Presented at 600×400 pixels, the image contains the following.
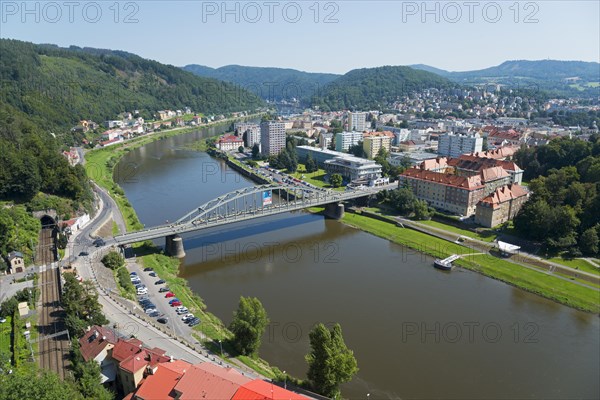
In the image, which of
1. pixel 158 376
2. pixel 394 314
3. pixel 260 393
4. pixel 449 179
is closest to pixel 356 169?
pixel 449 179

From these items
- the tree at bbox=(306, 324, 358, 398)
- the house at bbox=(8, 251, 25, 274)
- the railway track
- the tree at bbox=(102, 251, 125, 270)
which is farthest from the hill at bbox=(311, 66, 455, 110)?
the tree at bbox=(306, 324, 358, 398)

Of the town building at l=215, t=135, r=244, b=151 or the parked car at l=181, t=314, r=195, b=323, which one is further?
the town building at l=215, t=135, r=244, b=151

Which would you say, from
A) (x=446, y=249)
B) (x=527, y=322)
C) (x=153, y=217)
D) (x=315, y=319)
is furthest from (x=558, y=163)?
(x=153, y=217)

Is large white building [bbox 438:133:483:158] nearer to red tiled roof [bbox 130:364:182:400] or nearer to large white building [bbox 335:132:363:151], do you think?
large white building [bbox 335:132:363:151]

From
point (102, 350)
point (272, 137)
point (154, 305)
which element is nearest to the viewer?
point (102, 350)

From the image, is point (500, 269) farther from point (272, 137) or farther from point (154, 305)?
point (272, 137)
